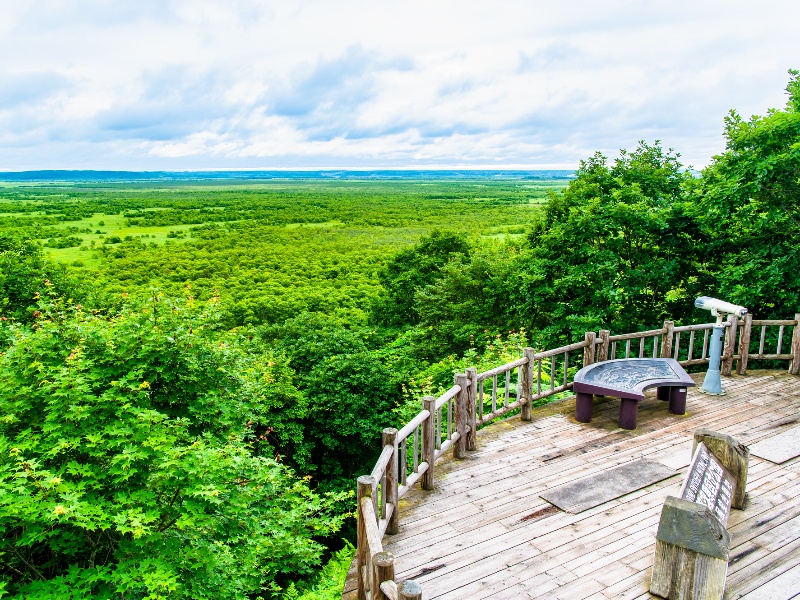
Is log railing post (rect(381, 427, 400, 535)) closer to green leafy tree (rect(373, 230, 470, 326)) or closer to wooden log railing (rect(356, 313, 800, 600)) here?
wooden log railing (rect(356, 313, 800, 600))

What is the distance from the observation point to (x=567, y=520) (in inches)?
218

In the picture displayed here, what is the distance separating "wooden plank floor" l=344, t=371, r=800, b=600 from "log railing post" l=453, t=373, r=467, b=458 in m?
0.20

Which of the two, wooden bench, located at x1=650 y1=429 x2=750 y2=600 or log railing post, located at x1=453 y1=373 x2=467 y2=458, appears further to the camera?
log railing post, located at x1=453 y1=373 x2=467 y2=458

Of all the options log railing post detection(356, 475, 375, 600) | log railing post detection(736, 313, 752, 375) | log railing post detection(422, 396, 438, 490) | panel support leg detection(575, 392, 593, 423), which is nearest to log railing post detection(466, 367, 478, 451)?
log railing post detection(422, 396, 438, 490)

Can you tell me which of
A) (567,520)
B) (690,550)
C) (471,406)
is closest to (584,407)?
(471,406)

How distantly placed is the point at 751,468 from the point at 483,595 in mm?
4210

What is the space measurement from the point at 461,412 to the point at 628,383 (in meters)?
2.68

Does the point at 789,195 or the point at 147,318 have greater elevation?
the point at 789,195

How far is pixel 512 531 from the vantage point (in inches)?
212

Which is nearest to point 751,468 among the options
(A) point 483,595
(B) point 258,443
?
(A) point 483,595

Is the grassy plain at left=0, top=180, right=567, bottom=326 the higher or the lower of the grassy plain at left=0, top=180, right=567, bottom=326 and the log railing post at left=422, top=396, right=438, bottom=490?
the lower

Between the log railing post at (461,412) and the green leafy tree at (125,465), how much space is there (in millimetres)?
2884

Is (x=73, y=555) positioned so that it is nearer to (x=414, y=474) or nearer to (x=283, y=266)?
(x=414, y=474)

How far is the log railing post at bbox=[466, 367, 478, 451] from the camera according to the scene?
6.83m
